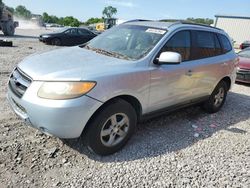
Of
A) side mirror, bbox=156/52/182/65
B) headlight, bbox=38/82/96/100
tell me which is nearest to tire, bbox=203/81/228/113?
side mirror, bbox=156/52/182/65

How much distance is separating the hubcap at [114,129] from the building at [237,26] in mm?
38532

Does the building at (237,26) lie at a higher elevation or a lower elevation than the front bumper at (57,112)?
higher

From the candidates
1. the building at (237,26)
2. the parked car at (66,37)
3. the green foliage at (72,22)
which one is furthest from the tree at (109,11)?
the parked car at (66,37)

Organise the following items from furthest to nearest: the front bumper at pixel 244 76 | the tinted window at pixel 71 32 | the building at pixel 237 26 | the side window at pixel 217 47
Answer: the building at pixel 237 26 → the tinted window at pixel 71 32 → the front bumper at pixel 244 76 → the side window at pixel 217 47

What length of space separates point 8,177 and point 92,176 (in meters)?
0.92

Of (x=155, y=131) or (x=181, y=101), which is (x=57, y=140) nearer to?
(x=155, y=131)

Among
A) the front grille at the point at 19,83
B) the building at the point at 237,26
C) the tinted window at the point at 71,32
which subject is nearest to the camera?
the front grille at the point at 19,83

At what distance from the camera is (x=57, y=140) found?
368 cm

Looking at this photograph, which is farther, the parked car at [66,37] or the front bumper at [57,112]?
the parked car at [66,37]

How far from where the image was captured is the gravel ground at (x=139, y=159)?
2.96 m

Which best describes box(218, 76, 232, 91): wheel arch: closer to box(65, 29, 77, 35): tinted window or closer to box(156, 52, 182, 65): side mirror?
box(156, 52, 182, 65): side mirror

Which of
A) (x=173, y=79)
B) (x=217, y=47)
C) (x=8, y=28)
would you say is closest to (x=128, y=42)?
(x=173, y=79)

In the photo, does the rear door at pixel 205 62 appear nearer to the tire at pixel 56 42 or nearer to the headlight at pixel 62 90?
the headlight at pixel 62 90

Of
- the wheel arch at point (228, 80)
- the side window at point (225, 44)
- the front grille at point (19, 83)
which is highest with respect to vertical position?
the side window at point (225, 44)
